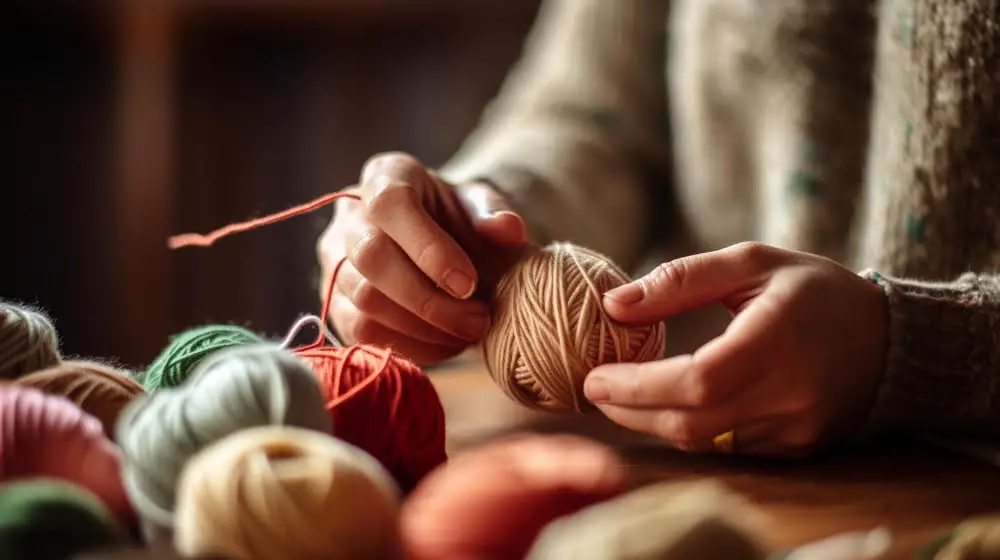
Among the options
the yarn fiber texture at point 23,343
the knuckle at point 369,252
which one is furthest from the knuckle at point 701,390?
the yarn fiber texture at point 23,343

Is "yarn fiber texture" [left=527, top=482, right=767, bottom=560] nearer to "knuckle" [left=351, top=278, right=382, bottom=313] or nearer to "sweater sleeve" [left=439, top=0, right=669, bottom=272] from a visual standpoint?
"knuckle" [left=351, top=278, right=382, bottom=313]

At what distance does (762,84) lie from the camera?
3.24 feet

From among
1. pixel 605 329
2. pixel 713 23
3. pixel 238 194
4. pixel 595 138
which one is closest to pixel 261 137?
pixel 238 194

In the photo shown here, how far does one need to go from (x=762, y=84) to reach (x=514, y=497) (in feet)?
2.35

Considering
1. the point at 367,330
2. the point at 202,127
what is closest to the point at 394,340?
the point at 367,330

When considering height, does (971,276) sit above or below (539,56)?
below

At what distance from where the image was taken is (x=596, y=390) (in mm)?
591

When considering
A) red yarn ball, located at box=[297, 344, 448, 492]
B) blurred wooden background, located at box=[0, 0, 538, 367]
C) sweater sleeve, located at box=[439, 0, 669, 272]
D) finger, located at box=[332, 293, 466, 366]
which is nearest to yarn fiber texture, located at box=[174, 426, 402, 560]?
red yarn ball, located at box=[297, 344, 448, 492]

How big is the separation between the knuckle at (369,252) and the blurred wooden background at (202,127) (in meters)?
1.36

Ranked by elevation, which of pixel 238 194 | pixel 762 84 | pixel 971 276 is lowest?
pixel 238 194

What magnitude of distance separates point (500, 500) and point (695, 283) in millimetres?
250

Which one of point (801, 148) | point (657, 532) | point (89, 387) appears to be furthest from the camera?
point (801, 148)

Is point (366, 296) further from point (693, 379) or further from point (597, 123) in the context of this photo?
point (597, 123)

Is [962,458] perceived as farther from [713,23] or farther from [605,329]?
[713,23]
